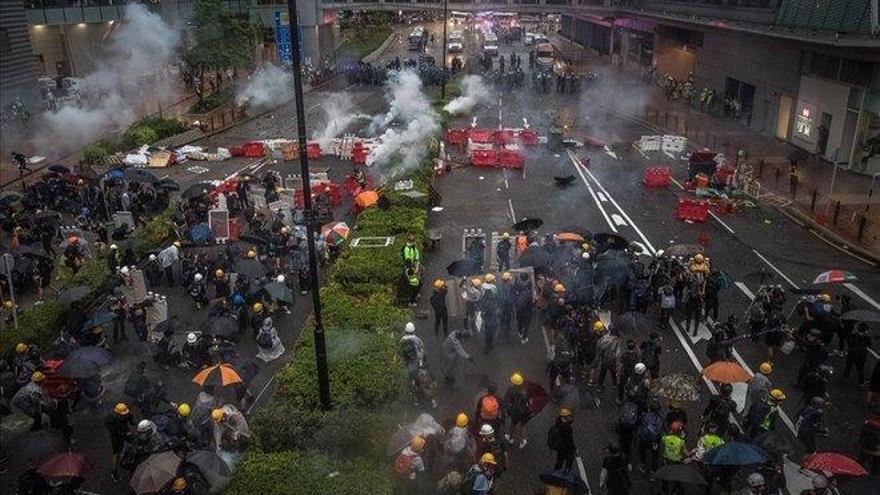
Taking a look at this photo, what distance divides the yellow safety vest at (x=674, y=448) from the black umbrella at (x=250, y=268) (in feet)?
33.0

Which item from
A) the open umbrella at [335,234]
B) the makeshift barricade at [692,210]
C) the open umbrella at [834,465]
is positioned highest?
the open umbrella at [834,465]

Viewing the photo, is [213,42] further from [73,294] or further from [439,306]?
[439,306]

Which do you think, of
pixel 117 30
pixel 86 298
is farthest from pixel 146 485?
pixel 117 30

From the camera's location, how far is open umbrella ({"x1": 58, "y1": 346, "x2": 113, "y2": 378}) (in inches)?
472

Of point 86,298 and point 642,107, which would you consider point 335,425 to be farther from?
point 642,107

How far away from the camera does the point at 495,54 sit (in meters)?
60.0

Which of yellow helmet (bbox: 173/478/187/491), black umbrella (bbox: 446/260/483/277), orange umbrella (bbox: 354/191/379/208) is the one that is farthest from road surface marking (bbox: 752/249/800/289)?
yellow helmet (bbox: 173/478/187/491)

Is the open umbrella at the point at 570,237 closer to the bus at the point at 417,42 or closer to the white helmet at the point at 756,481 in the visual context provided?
the white helmet at the point at 756,481

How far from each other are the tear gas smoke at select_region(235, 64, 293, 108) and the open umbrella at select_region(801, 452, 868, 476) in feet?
128

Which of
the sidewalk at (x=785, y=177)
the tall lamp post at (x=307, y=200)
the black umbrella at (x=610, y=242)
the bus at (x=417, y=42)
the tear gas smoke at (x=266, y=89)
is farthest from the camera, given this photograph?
the bus at (x=417, y=42)

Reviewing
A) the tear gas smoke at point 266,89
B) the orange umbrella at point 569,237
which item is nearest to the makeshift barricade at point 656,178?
the orange umbrella at point 569,237

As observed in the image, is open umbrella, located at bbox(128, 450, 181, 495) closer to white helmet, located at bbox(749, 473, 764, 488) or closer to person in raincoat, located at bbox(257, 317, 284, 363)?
person in raincoat, located at bbox(257, 317, 284, 363)

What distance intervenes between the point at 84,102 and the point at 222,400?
110 ft

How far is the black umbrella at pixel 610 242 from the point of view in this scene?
16.6 metres
